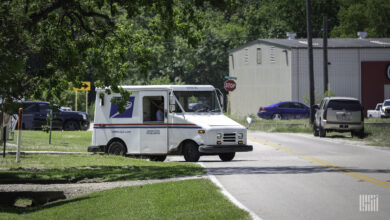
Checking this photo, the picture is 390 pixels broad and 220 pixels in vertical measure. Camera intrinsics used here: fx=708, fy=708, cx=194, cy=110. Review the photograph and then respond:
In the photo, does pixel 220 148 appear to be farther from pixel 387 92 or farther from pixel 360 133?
pixel 387 92

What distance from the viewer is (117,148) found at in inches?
882

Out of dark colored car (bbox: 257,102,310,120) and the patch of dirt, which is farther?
dark colored car (bbox: 257,102,310,120)

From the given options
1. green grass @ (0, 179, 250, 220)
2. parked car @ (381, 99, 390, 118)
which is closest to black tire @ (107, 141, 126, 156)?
green grass @ (0, 179, 250, 220)

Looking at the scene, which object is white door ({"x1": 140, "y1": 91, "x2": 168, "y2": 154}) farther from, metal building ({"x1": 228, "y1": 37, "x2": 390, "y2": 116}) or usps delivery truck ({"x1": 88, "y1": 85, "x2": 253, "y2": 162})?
metal building ({"x1": 228, "y1": 37, "x2": 390, "y2": 116})

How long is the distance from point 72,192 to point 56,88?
23.6 feet

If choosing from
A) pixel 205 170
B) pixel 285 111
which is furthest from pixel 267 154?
pixel 285 111

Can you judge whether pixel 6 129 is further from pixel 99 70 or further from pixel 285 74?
pixel 285 74

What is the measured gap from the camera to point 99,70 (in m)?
19.6

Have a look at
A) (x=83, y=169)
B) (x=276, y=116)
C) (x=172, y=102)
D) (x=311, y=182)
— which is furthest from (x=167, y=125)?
(x=276, y=116)

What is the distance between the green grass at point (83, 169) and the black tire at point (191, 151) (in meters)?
1.28

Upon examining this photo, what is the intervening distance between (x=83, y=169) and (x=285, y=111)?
3662cm

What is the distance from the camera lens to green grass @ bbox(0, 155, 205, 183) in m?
16.6

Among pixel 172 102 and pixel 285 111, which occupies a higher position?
pixel 285 111

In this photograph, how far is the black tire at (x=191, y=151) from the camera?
21.5m
